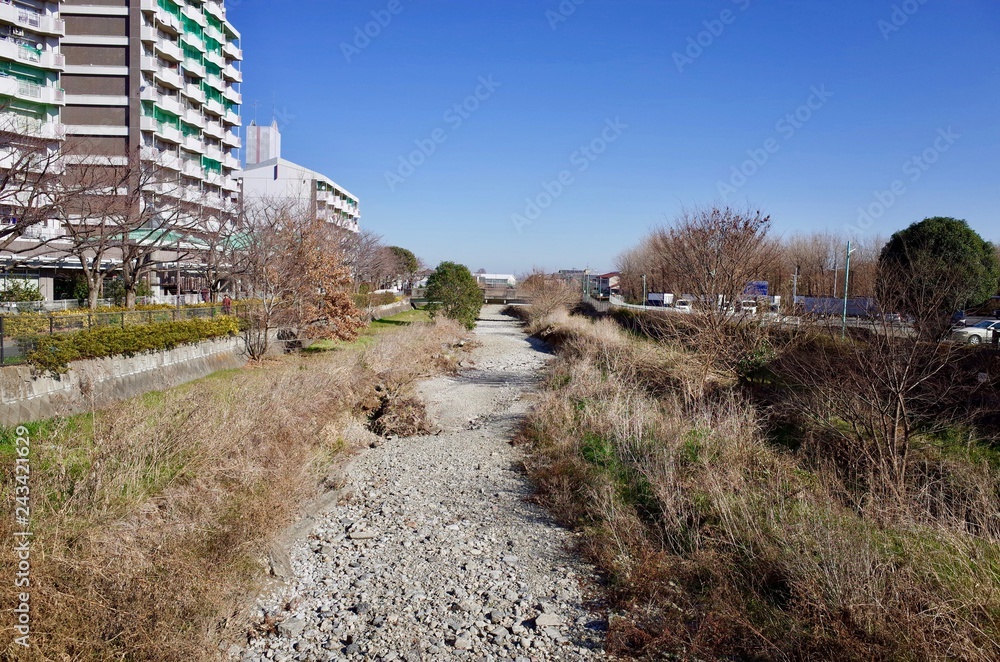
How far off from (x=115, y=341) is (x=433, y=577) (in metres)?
9.97

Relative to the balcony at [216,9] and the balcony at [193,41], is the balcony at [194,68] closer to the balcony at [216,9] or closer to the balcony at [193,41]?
the balcony at [193,41]

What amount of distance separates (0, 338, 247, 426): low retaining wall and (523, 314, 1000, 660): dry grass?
7.19 metres

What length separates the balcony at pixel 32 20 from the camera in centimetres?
3209

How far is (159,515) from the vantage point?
640 cm

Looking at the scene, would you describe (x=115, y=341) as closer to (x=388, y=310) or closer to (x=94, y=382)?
(x=94, y=382)

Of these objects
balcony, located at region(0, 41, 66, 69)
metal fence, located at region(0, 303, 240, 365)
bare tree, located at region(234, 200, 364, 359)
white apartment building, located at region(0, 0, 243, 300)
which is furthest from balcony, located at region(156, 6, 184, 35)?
metal fence, located at region(0, 303, 240, 365)

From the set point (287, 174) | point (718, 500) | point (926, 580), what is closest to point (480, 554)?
point (718, 500)

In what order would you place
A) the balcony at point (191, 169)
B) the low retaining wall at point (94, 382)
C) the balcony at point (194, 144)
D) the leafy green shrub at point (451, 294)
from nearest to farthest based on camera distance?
the low retaining wall at point (94, 382) < the leafy green shrub at point (451, 294) < the balcony at point (191, 169) < the balcony at point (194, 144)

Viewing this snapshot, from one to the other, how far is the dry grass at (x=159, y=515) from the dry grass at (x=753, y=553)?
11.6 ft

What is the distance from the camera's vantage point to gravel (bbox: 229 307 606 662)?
5.47 m

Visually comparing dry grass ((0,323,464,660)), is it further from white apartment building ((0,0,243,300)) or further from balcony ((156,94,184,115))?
balcony ((156,94,184,115))

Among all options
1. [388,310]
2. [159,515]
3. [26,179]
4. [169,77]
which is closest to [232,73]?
[169,77]

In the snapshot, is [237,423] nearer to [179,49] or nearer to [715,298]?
[715,298]

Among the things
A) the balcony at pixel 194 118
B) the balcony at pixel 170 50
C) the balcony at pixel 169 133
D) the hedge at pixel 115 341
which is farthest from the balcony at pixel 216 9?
the hedge at pixel 115 341
